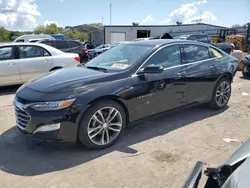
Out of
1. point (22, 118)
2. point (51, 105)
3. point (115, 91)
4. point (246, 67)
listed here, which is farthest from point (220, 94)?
point (246, 67)

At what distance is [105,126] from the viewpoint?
3523mm

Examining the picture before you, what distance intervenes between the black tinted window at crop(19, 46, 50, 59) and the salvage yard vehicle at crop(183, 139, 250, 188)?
655cm

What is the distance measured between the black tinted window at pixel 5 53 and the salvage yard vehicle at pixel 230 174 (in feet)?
21.5

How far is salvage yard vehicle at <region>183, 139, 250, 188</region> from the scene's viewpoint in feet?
4.43

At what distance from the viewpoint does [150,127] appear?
14.3ft

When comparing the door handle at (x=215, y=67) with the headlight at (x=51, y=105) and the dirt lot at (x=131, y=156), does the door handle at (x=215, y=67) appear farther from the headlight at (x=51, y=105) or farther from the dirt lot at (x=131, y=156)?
the headlight at (x=51, y=105)

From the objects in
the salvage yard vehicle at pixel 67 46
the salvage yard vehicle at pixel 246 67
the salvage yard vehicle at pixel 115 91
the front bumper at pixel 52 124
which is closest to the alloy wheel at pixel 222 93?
the salvage yard vehicle at pixel 115 91

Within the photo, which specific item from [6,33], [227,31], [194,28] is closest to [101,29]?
[194,28]

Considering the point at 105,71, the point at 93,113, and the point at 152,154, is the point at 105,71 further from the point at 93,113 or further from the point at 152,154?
the point at 152,154

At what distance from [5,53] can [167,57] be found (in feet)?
16.1

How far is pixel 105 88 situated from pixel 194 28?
37.5m

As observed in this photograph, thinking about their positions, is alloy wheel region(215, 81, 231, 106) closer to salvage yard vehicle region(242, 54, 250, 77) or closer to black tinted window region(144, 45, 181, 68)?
black tinted window region(144, 45, 181, 68)

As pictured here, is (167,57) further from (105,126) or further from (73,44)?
(73,44)

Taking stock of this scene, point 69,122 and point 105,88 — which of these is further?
point 105,88
